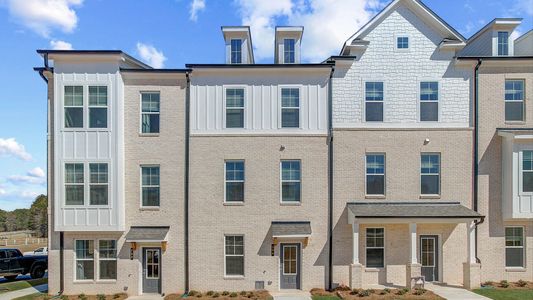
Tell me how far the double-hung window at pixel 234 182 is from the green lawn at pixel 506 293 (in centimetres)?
1128

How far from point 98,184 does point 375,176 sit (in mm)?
12821

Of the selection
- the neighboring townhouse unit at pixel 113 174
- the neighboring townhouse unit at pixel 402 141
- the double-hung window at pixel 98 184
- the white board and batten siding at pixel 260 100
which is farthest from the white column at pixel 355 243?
the double-hung window at pixel 98 184

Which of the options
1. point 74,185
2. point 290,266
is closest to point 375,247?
point 290,266

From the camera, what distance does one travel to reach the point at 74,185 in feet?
52.2

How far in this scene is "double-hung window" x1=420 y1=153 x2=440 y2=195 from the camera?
1667 centimetres

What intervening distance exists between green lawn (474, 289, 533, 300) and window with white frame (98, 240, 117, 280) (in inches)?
639

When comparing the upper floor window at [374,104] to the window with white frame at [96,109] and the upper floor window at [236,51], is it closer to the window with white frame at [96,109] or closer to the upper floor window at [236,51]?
the upper floor window at [236,51]

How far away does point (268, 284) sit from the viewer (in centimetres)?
1617

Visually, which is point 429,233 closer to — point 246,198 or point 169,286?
point 246,198

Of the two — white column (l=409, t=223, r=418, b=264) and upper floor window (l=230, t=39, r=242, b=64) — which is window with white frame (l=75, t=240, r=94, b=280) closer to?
upper floor window (l=230, t=39, r=242, b=64)

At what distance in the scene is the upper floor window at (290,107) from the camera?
54.4ft

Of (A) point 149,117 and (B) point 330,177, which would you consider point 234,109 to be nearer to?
(A) point 149,117

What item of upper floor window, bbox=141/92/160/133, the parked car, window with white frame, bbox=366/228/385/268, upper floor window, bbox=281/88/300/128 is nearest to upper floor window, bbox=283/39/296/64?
upper floor window, bbox=281/88/300/128

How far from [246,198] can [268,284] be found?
407 centimetres
